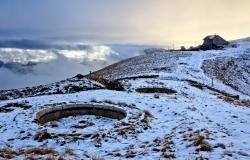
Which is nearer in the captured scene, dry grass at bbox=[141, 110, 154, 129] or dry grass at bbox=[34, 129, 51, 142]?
dry grass at bbox=[34, 129, 51, 142]

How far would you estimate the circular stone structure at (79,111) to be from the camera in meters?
24.6

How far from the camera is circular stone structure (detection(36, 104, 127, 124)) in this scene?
24.6m

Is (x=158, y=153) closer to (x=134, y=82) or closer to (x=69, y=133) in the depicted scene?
(x=69, y=133)

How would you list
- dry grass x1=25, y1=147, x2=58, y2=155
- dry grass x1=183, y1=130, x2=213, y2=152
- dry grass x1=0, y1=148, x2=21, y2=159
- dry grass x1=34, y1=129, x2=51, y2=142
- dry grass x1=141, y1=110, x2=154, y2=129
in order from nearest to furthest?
1. dry grass x1=183, y1=130, x2=213, y2=152
2. dry grass x1=0, y1=148, x2=21, y2=159
3. dry grass x1=25, y1=147, x2=58, y2=155
4. dry grass x1=34, y1=129, x2=51, y2=142
5. dry grass x1=141, y1=110, x2=154, y2=129

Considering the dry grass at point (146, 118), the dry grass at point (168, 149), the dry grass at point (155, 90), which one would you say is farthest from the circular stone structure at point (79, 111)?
the dry grass at point (155, 90)

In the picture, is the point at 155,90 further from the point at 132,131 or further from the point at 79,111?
the point at 132,131

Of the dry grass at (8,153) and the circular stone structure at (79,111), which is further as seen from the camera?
the circular stone structure at (79,111)

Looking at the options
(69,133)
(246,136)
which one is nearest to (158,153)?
(246,136)

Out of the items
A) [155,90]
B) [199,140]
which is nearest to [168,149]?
[199,140]

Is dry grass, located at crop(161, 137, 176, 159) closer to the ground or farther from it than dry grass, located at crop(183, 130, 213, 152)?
closer to the ground

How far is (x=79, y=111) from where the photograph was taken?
84.9 feet

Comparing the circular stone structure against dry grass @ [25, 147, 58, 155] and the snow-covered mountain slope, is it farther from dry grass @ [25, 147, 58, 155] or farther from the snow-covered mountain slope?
dry grass @ [25, 147, 58, 155]

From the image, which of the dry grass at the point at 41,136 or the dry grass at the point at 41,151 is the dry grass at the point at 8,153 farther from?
the dry grass at the point at 41,136

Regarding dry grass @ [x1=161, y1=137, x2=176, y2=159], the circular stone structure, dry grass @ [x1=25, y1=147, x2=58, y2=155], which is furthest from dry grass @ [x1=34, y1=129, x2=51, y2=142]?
dry grass @ [x1=161, y1=137, x2=176, y2=159]
